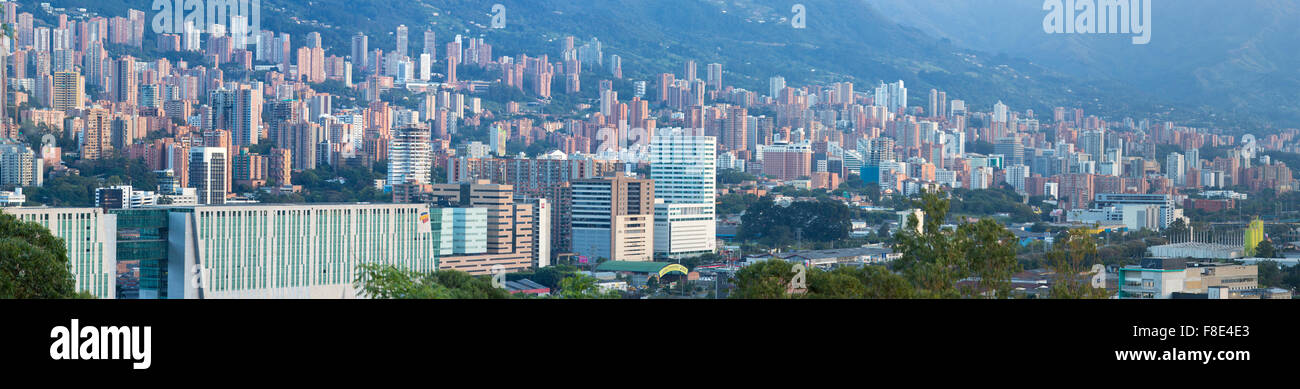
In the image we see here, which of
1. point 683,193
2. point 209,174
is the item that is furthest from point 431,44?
point 683,193

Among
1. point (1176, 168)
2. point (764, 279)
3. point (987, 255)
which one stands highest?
point (1176, 168)

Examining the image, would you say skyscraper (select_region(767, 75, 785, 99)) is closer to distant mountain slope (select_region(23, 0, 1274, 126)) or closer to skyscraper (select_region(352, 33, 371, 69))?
distant mountain slope (select_region(23, 0, 1274, 126))

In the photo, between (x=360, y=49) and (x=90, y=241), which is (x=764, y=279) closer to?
(x=90, y=241)

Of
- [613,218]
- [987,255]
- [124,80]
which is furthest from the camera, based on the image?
[124,80]

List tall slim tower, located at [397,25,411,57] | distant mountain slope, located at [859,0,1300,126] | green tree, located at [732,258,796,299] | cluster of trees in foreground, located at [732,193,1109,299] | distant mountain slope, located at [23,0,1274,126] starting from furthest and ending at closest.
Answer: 1. tall slim tower, located at [397,25,411,57]
2. distant mountain slope, located at [23,0,1274,126]
3. distant mountain slope, located at [859,0,1300,126]
4. green tree, located at [732,258,796,299]
5. cluster of trees in foreground, located at [732,193,1109,299]

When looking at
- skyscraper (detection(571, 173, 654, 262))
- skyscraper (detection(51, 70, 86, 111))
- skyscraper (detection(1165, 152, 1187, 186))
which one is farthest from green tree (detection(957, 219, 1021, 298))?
skyscraper (detection(51, 70, 86, 111))

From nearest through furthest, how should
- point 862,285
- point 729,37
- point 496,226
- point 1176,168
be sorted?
point 862,285, point 496,226, point 1176,168, point 729,37

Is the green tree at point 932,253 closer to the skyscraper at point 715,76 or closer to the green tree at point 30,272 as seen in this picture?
the green tree at point 30,272

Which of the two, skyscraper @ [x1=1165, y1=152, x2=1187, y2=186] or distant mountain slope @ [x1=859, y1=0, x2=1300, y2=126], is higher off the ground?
distant mountain slope @ [x1=859, y1=0, x2=1300, y2=126]
